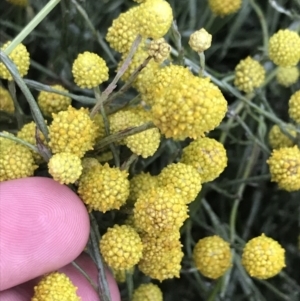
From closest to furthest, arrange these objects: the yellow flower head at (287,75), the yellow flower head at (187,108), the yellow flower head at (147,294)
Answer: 1. the yellow flower head at (187,108)
2. the yellow flower head at (147,294)
3. the yellow flower head at (287,75)

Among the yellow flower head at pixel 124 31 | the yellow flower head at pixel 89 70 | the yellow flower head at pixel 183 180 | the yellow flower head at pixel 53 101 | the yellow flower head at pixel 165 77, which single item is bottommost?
the yellow flower head at pixel 183 180

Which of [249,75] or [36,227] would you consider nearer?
[36,227]

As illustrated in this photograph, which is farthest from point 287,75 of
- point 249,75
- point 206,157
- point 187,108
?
point 187,108

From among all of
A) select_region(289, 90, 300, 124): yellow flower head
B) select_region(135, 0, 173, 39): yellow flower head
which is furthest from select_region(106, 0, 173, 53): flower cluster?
select_region(289, 90, 300, 124): yellow flower head

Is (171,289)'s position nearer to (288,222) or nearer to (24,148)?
(288,222)

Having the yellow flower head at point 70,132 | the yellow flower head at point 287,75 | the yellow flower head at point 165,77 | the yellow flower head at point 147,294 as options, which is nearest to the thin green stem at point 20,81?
the yellow flower head at point 70,132

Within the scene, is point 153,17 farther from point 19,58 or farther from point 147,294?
point 147,294

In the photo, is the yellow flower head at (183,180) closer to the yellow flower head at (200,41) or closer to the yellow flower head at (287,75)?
→ the yellow flower head at (200,41)
